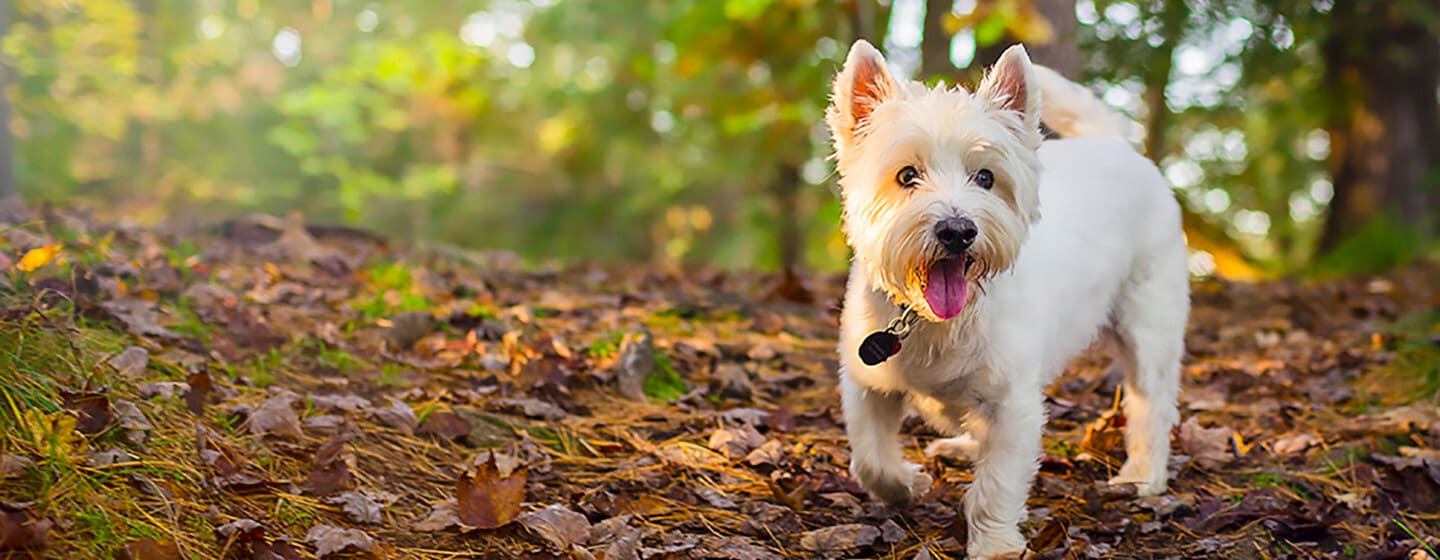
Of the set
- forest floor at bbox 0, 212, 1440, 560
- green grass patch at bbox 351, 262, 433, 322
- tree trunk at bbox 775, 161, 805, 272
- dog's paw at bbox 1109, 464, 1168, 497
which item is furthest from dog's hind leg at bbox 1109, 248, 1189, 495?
tree trunk at bbox 775, 161, 805, 272

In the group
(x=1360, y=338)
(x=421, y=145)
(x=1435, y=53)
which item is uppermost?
(x=1435, y=53)

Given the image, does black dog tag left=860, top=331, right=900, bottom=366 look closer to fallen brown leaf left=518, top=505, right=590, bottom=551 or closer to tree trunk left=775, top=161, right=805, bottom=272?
fallen brown leaf left=518, top=505, right=590, bottom=551

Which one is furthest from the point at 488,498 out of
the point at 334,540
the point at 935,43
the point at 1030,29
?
the point at 935,43

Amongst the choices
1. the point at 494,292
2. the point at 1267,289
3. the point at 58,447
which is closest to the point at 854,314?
the point at 58,447

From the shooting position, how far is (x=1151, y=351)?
412cm

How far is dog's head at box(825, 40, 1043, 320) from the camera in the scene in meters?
2.95

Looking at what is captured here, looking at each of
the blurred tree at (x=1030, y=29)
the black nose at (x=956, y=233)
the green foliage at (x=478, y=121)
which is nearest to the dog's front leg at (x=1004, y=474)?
the black nose at (x=956, y=233)

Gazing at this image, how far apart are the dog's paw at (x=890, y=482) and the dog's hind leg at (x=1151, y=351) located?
2.77 ft

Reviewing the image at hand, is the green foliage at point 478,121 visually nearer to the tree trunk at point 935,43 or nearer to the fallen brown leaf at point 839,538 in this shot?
the tree trunk at point 935,43

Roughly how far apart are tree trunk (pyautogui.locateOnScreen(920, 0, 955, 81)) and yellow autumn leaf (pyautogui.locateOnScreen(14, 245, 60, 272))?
16.2ft

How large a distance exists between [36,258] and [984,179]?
324cm

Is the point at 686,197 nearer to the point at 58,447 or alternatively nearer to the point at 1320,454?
the point at 1320,454

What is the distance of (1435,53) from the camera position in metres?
11.1

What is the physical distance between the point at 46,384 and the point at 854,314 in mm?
2183
